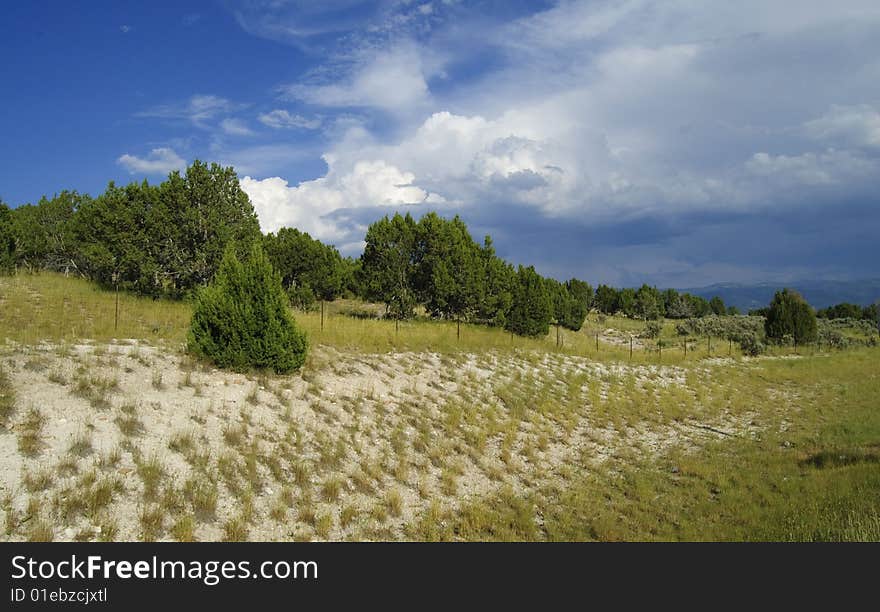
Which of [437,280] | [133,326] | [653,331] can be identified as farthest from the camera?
[653,331]

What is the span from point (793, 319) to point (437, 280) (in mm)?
32227

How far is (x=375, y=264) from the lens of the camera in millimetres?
36156

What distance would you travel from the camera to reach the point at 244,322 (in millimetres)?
13984

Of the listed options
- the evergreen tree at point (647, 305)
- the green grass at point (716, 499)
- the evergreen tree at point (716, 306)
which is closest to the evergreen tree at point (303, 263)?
the green grass at point (716, 499)

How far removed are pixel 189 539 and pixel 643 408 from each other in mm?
17907

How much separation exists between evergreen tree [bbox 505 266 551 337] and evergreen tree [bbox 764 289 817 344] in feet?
74.4

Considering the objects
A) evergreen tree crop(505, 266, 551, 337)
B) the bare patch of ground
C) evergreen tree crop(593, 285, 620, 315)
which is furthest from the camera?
evergreen tree crop(593, 285, 620, 315)

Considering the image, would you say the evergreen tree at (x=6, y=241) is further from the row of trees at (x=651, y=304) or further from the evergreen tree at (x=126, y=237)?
the row of trees at (x=651, y=304)

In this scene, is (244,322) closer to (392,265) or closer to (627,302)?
(392,265)

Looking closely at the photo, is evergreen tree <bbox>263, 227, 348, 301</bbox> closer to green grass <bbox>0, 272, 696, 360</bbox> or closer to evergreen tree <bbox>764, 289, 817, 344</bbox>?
green grass <bbox>0, 272, 696, 360</bbox>

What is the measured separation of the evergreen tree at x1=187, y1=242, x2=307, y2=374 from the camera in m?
14.0

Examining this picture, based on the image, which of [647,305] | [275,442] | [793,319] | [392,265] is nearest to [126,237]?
[392,265]

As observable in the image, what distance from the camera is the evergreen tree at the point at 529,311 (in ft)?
120

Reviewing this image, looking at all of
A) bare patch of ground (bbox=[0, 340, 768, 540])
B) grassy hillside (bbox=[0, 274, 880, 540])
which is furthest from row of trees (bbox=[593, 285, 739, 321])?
bare patch of ground (bbox=[0, 340, 768, 540])
